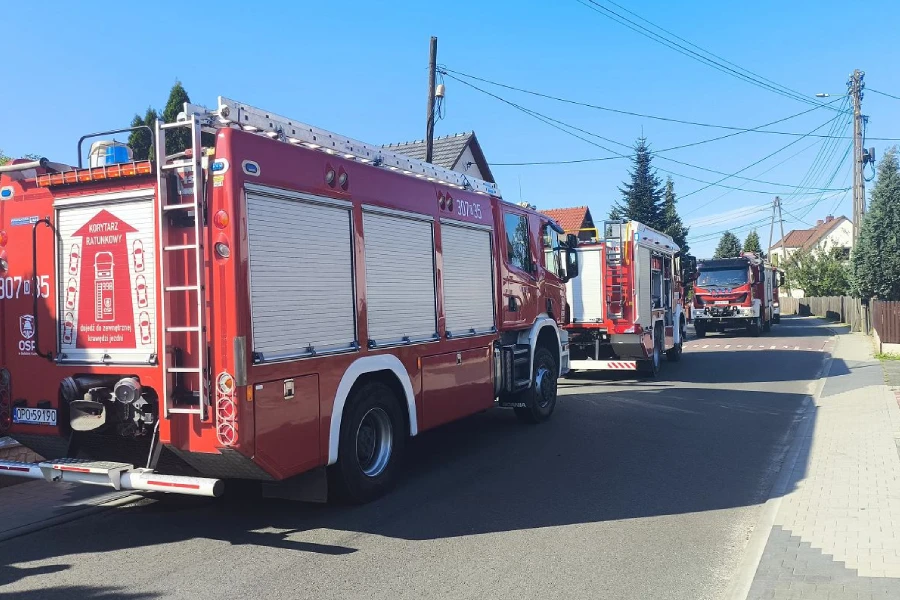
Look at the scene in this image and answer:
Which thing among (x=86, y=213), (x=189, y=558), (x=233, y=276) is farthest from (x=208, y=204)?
(x=189, y=558)

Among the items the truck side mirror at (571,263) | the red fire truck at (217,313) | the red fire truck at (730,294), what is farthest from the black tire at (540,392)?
the red fire truck at (730,294)

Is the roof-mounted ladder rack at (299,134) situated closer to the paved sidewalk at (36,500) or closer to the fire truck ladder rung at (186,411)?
the fire truck ladder rung at (186,411)

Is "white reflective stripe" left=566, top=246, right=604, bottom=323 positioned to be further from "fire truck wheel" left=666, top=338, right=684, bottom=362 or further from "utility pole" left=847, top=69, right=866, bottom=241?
"utility pole" left=847, top=69, right=866, bottom=241

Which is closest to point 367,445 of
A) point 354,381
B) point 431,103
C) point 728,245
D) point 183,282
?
point 354,381

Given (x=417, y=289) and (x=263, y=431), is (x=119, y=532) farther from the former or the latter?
(x=417, y=289)

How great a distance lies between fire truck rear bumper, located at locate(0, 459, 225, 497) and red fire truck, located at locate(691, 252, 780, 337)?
2471 cm

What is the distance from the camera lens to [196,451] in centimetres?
505

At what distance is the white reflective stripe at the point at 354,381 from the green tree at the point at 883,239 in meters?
21.7

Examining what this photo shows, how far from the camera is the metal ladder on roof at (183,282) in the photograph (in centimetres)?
494

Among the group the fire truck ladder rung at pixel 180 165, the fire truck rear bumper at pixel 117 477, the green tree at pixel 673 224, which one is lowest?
the fire truck rear bumper at pixel 117 477

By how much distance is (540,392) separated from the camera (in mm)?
10086

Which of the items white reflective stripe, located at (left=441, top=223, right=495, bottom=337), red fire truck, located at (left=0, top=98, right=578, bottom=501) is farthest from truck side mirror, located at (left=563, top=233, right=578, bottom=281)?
red fire truck, located at (left=0, top=98, right=578, bottom=501)

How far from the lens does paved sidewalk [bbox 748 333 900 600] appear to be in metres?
4.32

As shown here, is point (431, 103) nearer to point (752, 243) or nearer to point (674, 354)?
point (674, 354)
